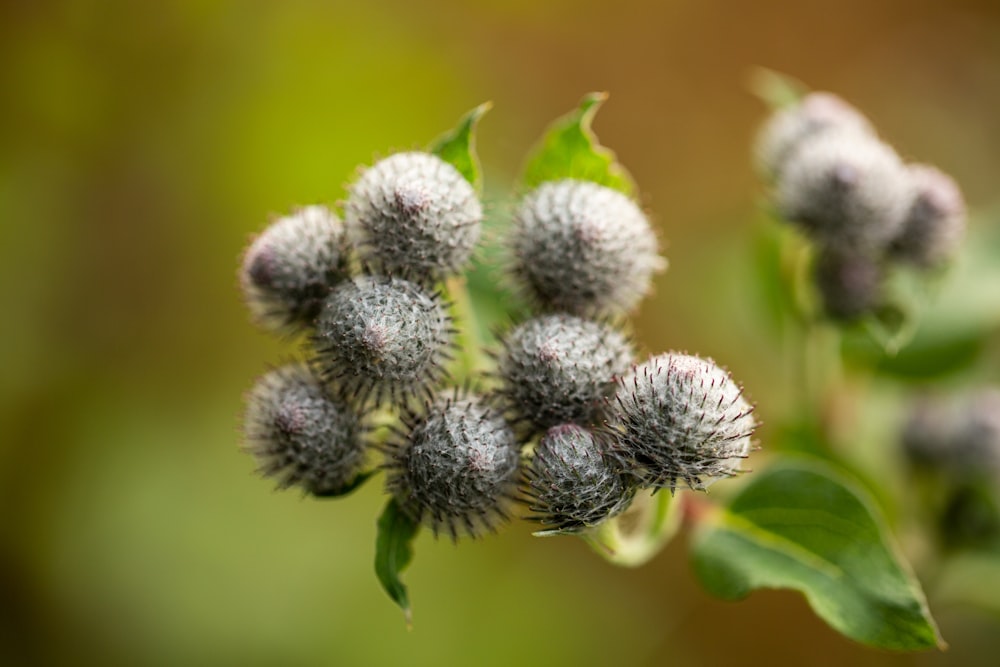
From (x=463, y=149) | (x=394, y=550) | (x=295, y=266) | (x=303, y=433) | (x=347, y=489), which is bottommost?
(x=394, y=550)

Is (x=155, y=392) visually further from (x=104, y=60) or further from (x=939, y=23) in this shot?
(x=939, y=23)

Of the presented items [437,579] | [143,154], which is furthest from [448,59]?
[437,579]

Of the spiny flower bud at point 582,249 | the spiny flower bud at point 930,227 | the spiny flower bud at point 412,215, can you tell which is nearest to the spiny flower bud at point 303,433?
the spiny flower bud at point 412,215

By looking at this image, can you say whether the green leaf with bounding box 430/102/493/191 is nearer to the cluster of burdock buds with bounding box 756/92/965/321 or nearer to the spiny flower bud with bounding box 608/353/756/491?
the spiny flower bud with bounding box 608/353/756/491

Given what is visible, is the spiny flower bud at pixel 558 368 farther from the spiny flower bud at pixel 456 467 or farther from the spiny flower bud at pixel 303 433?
the spiny flower bud at pixel 303 433

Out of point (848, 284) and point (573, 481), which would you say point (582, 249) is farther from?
point (848, 284)

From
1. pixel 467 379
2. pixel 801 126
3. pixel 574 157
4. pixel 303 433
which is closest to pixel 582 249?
pixel 574 157
